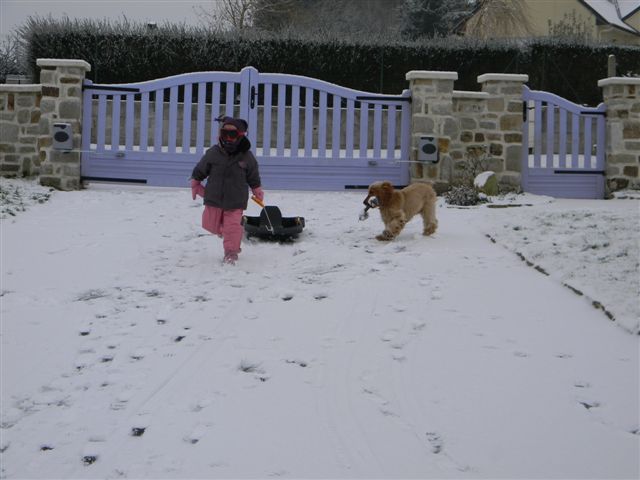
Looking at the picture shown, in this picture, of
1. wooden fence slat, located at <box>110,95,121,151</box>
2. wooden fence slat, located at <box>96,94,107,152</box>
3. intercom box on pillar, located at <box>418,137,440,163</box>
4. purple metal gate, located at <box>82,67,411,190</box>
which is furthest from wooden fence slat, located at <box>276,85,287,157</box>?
wooden fence slat, located at <box>96,94,107,152</box>

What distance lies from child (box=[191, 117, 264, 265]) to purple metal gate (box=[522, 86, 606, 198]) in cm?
533

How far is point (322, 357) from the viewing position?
3.52 m

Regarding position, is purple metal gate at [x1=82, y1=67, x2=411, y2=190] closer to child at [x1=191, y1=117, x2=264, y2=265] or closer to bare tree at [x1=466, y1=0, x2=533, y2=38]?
child at [x1=191, y1=117, x2=264, y2=265]

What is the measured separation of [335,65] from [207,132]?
133 inches

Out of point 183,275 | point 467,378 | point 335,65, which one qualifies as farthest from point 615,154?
point 467,378

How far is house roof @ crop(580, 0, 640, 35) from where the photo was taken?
26031 millimetres

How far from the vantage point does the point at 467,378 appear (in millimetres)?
3266

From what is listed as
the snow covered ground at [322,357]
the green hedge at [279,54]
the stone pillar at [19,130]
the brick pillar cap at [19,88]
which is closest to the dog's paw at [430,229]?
the snow covered ground at [322,357]

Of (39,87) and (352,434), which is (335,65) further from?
(352,434)

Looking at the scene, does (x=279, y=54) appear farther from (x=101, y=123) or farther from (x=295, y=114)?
(x=101, y=123)

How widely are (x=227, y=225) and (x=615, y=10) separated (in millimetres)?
26817

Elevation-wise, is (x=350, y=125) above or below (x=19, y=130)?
above

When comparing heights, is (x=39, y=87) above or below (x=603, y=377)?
above

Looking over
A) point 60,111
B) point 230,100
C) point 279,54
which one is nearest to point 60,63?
point 60,111
